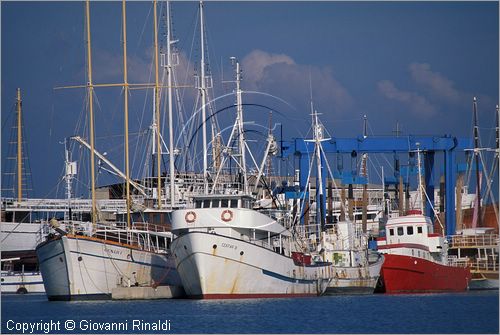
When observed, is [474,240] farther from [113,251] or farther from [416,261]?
[113,251]

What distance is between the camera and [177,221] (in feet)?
184

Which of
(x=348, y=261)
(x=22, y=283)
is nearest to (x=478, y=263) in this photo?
(x=348, y=261)

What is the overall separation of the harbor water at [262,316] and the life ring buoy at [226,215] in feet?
12.6

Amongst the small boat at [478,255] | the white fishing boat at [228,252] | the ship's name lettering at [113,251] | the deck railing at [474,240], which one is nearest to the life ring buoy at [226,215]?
the white fishing boat at [228,252]

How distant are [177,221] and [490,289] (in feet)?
82.6

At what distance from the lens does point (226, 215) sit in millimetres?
55375

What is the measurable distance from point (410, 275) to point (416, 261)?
850 millimetres

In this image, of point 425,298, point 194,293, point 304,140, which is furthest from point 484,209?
point 194,293

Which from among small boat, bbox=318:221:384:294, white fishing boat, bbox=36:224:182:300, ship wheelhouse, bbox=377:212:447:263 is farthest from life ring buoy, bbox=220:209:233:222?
ship wheelhouse, bbox=377:212:447:263

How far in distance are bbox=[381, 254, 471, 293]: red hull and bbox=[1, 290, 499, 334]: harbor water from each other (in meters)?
7.30

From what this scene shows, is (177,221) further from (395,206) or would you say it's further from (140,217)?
(395,206)

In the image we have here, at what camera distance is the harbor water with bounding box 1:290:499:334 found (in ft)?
141

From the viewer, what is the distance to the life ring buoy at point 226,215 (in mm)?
55344

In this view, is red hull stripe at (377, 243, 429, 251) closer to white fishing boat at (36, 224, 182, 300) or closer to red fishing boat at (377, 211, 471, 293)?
red fishing boat at (377, 211, 471, 293)
